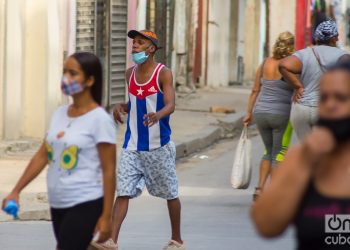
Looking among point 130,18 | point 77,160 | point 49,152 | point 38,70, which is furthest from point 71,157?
point 130,18

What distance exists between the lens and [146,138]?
358 inches

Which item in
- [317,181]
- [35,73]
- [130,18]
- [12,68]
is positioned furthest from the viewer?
[130,18]

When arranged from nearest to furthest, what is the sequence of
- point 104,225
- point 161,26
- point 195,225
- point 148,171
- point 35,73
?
point 104,225 < point 148,171 < point 195,225 < point 35,73 < point 161,26

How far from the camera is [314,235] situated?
14.2 ft

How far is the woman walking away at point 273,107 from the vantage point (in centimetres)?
1150

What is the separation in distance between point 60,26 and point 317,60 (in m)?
6.33

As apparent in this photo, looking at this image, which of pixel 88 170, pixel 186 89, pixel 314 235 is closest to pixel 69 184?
pixel 88 170

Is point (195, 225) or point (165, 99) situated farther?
point (195, 225)

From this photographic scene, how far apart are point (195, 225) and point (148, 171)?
175 centimetres

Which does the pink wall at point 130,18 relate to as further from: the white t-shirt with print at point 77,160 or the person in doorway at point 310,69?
the white t-shirt with print at point 77,160

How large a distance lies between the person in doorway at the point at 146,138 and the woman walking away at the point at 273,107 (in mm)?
2521

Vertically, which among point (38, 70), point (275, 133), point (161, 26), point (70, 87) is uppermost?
point (161, 26)

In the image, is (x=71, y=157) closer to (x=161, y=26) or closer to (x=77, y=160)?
(x=77, y=160)

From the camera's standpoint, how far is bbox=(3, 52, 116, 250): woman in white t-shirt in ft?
20.3
